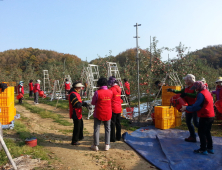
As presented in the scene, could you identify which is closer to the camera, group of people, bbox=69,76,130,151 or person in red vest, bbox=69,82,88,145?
group of people, bbox=69,76,130,151

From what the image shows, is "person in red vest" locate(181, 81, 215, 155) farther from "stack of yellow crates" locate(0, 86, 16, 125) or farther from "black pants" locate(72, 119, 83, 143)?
"stack of yellow crates" locate(0, 86, 16, 125)

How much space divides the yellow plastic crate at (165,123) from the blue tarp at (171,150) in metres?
0.20

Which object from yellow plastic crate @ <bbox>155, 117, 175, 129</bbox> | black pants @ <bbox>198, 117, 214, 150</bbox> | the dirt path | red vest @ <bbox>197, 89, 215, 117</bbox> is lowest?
the dirt path

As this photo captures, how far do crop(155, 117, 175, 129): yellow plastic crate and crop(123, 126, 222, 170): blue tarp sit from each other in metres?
0.20

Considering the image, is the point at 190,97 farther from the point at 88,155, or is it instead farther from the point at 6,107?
the point at 6,107

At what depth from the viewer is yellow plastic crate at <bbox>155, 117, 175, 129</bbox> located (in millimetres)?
6375

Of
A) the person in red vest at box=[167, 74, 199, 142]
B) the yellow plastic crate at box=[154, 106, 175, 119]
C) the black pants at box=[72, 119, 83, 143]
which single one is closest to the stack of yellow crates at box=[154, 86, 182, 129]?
the yellow plastic crate at box=[154, 106, 175, 119]

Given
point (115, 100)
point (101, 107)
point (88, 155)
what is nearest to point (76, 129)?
point (88, 155)

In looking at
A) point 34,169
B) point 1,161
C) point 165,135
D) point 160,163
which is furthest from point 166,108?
point 1,161

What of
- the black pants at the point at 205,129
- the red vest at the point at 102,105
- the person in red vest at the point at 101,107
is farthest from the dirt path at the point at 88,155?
the black pants at the point at 205,129

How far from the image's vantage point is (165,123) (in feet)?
21.0

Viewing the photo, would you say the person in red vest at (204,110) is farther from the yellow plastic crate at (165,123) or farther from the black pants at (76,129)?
the black pants at (76,129)

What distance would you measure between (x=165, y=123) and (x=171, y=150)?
189 centimetres

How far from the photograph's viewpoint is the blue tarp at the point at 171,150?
377cm
